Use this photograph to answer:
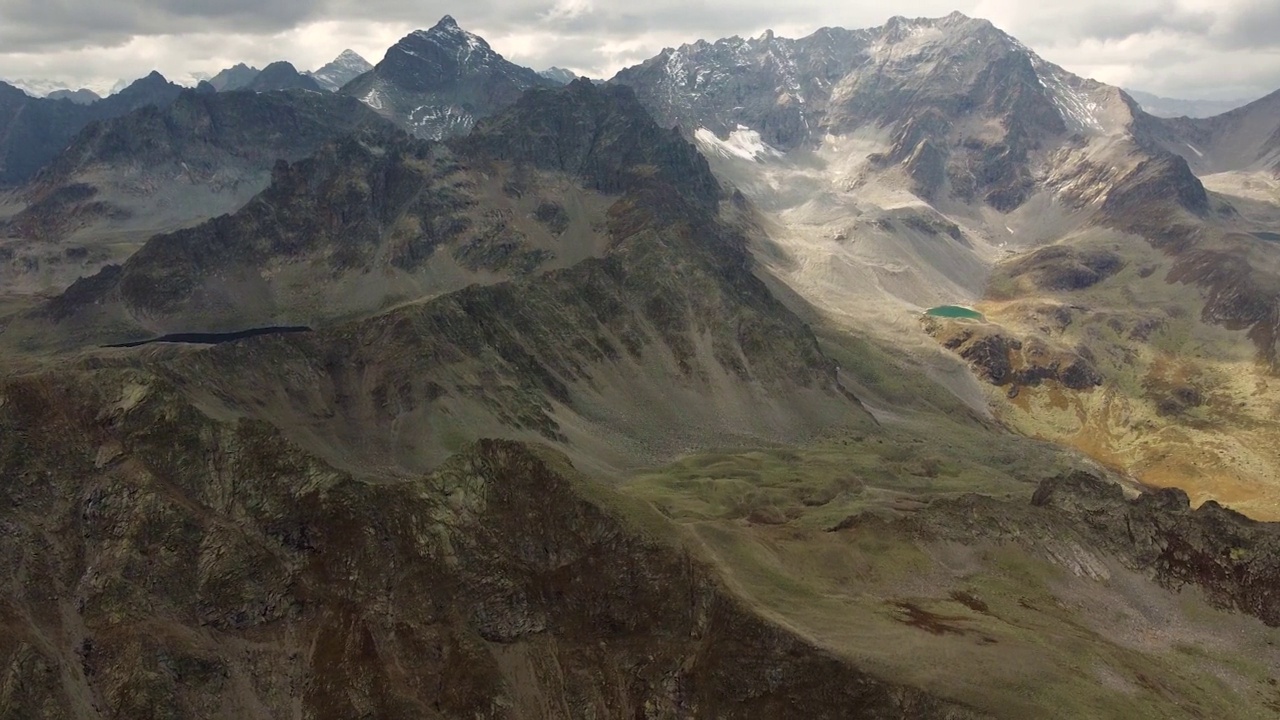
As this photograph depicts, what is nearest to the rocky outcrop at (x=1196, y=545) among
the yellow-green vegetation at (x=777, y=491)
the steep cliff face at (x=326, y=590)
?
the yellow-green vegetation at (x=777, y=491)

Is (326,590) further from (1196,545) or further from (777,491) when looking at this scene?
(1196,545)

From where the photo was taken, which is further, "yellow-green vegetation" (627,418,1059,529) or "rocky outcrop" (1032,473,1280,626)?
"yellow-green vegetation" (627,418,1059,529)

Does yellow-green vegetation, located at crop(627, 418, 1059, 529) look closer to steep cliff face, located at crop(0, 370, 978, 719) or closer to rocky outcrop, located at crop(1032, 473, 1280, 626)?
steep cliff face, located at crop(0, 370, 978, 719)

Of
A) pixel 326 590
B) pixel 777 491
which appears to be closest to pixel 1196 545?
pixel 777 491

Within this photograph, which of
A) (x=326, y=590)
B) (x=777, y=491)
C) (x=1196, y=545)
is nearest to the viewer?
(x=326, y=590)

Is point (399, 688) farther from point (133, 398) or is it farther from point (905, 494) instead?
point (905, 494)

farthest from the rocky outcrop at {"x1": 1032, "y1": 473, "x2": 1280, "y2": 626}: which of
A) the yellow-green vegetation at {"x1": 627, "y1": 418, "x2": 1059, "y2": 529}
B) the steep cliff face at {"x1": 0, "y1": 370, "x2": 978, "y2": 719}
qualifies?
the steep cliff face at {"x1": 0, "y1": 370, "x2": 978, "y2": 719}

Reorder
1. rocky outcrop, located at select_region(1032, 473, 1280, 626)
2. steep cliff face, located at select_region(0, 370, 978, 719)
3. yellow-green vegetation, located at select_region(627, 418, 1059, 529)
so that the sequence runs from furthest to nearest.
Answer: yellow-green vegetation, located at select_region(627, 418, 1059, 529)
rocky outcrop, located at select_region(1032, 473, 1280, 626)
steep cliff face, located at select_region(0, 370, 978, 719)

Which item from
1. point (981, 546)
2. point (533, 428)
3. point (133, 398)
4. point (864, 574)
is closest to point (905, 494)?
point (981, 546)

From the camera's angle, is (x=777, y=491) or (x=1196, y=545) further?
(x=777, y=491)
